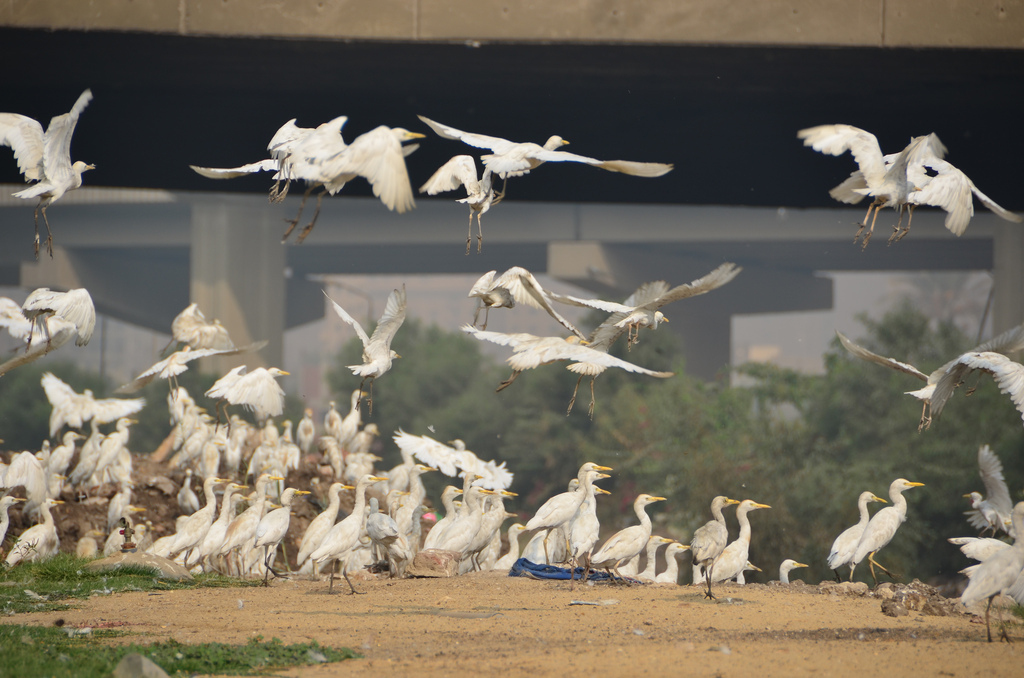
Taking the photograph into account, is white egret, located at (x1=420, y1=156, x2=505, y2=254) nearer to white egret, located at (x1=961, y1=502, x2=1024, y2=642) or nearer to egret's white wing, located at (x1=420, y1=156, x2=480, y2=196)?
egret's white wing, located at (x1=420, y1=156, x2=480, y2=196)

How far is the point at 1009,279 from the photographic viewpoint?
17.6 metres

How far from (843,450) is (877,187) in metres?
17.0

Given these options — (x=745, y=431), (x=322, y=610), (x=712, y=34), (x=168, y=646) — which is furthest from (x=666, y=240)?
(x=168, y=646)

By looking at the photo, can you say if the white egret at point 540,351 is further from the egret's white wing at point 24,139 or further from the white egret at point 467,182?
the egret's white wing at point 24,139

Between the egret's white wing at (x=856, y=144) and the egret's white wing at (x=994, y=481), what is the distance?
178 inches

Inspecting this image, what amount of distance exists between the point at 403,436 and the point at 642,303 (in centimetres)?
430

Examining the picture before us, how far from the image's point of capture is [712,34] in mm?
7352

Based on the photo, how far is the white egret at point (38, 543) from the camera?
855 cm

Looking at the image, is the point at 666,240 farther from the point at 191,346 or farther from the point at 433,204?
the point at 191,346

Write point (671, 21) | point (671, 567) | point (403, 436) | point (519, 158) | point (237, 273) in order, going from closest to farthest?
point (519, 158) → point (671, 21) → point (671, 567) → point (403, 436) → point (237, 273)

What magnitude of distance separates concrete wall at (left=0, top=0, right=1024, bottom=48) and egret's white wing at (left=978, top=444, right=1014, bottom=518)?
3.69 m

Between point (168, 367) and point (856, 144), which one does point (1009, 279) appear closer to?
point (856, 144)

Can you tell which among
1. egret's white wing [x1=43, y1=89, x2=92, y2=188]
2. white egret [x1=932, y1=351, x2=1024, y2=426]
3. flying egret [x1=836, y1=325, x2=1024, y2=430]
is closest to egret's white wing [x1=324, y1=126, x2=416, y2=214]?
egret's white wing [x1=43, y1=89, x2=92, y2=188]

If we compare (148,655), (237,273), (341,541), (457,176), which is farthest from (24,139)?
(237,273)
